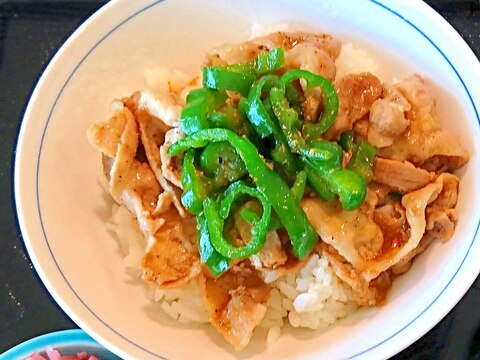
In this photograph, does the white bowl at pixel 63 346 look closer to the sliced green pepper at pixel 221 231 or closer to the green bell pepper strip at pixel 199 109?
the sliced green pepper at pixel 221 231

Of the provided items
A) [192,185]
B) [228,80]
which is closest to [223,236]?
[192,185]

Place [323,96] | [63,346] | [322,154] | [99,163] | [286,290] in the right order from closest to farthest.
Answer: [322,154], [323,96], [286,290], [63,346], [99,163]

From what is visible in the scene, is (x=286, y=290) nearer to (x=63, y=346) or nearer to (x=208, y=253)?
(x=208, y=253)

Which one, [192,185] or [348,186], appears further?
[192,185]

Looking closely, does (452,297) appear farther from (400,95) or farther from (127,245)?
(127,245)

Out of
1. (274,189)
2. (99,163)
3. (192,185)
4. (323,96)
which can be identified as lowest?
(99,163)

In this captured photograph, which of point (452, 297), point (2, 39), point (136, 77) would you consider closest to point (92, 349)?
point (136, 77)
